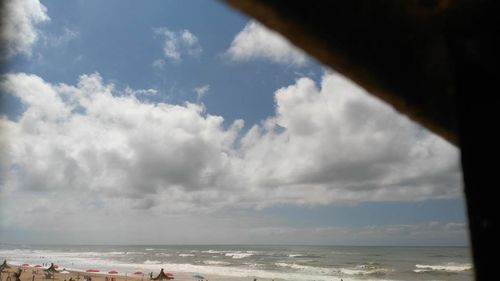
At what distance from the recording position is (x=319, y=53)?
62.1 inches

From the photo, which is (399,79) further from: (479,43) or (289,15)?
(289,15)

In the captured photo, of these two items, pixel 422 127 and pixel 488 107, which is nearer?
pixel 488 107

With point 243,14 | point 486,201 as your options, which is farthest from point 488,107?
point 243,14

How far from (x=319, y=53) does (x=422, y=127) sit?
0.94m

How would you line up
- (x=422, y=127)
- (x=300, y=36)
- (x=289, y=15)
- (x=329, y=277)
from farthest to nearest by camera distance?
(x=329, y=277)
(x=422, y=127)
(x=300, y=36)
(x=289, y=15)

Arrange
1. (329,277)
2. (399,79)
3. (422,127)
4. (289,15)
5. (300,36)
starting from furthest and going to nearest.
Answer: (329,277) < (422,127) < (399,79) < (300,36) < (289,15)

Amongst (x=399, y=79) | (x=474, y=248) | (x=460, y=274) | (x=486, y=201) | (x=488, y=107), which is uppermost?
(x=399, y=79)

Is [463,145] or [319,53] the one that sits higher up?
[319,53]

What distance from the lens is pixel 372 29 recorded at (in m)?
1.50

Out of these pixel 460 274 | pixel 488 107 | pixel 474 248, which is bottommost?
pixel 460 274

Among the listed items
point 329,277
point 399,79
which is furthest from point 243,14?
point 329,277

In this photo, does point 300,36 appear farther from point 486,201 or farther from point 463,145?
point 486,201

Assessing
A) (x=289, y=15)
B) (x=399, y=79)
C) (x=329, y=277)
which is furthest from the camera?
(x=329, y=277)

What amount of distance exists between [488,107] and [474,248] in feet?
1.70
